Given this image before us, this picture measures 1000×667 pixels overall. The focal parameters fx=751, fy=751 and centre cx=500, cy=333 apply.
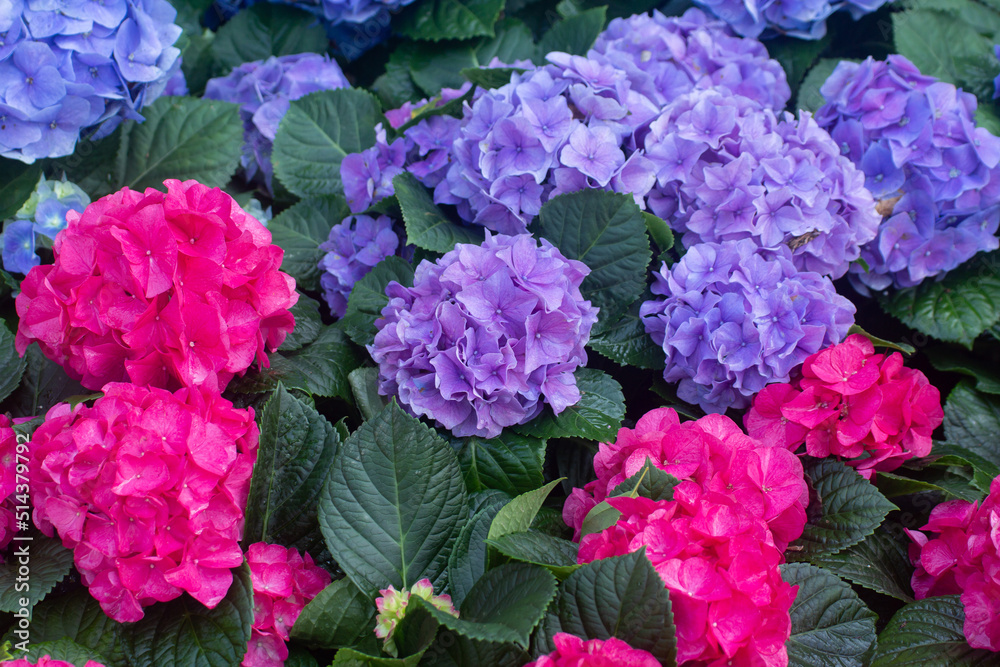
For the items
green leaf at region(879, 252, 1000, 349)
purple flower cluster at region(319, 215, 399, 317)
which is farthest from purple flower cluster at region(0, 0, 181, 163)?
green leaf at region(879, 252, 1000, 349)

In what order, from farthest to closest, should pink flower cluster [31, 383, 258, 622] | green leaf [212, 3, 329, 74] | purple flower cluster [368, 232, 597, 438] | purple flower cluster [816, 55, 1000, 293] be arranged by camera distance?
green leaf [212, 3, 329, 74], purple flower cluster [816, 55, 1000, 293], purple flower cluster [368, 232, 597, 438], pink flower cluster [31, 383, 258, 622]

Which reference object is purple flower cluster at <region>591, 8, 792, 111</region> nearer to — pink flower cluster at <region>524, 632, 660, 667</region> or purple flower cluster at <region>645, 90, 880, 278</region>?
purple flower cluster at <region>645, 90, 880, 278</region>

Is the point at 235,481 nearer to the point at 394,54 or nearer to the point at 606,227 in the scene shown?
the point at 606,227

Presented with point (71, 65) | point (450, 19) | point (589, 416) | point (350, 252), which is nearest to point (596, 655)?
point (589, 416)

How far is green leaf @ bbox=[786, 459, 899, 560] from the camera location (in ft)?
3.31

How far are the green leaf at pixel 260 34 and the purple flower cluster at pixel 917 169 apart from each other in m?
1.23

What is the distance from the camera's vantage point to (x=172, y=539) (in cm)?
87

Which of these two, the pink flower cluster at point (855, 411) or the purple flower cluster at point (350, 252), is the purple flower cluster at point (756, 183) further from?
the purple flower cluster at point (350, 252)

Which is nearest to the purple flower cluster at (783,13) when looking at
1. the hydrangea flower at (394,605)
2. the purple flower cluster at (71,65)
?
the purple flower cluster at (71,65)

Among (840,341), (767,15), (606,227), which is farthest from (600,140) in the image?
(767,15)

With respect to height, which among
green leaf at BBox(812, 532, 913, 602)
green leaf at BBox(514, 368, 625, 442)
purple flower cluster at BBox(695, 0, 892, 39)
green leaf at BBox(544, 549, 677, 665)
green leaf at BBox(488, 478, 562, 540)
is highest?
purple flower cluster at BBox(695, 0, 892, 39)

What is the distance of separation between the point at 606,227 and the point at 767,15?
2.56 feet

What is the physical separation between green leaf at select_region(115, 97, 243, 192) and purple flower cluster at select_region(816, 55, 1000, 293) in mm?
1186

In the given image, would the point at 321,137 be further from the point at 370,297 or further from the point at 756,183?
the point at 756,183
